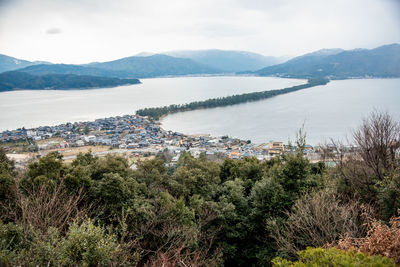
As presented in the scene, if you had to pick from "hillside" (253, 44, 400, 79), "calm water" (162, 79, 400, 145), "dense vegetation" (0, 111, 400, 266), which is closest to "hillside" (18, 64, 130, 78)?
"hillside" (253, 44, 400, 79)

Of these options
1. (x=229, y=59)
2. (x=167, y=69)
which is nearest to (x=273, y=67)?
(x=167, y=69)

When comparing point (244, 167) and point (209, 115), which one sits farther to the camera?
point (209, 115)

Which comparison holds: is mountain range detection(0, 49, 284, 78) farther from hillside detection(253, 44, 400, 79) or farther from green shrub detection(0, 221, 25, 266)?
green shrub detection(0, 221, 25, 266)

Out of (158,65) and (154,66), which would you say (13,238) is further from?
(158,65)

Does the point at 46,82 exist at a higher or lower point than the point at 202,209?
higher

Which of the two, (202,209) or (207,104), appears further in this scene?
(207,104)

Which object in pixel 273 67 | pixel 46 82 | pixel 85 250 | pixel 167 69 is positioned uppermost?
pixel 167 69

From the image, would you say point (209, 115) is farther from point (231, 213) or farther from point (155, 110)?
point (231, 213)

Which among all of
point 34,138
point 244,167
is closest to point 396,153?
point 244,167
